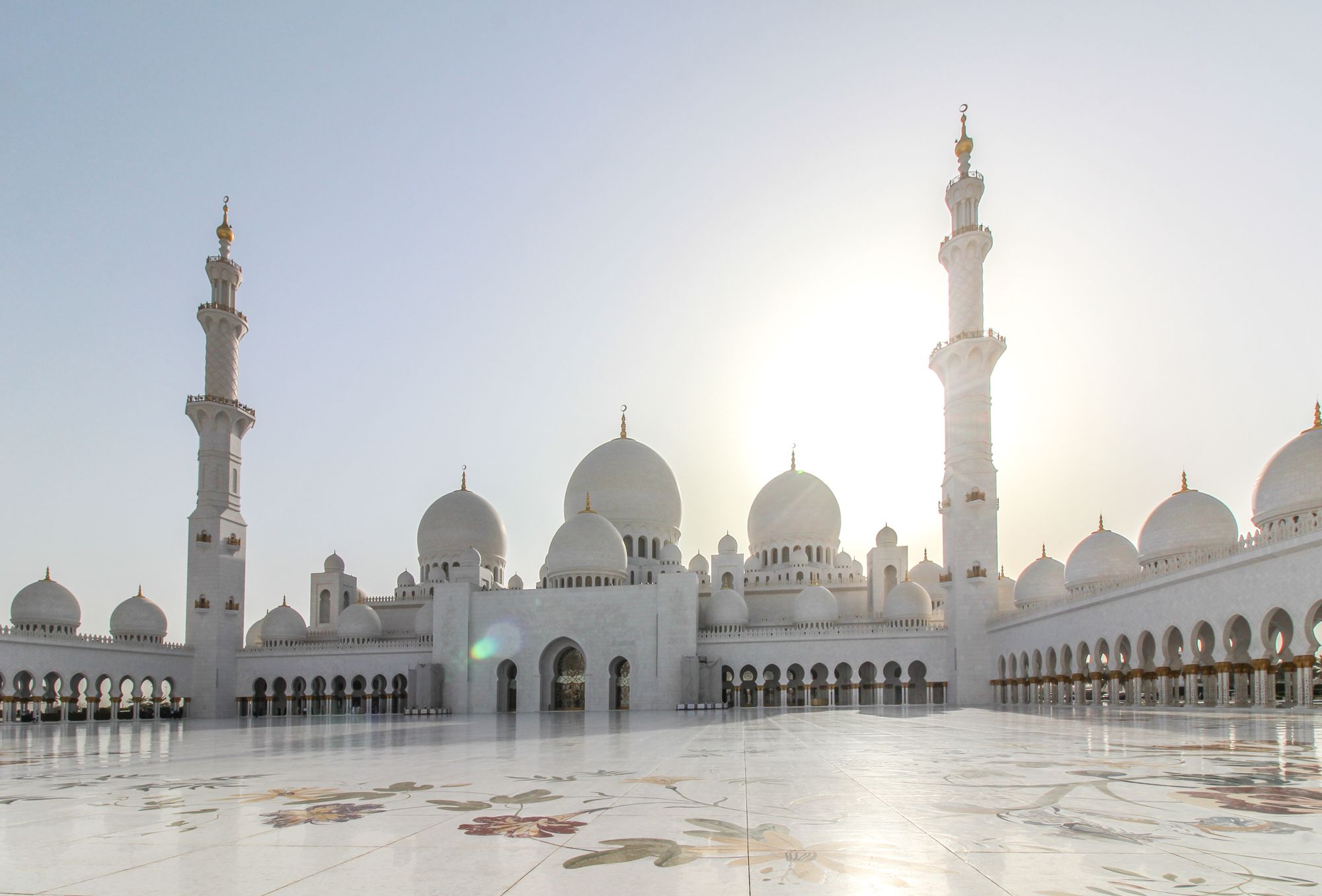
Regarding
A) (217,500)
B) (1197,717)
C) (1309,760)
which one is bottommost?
(1197,717)

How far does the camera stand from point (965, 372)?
30562mm

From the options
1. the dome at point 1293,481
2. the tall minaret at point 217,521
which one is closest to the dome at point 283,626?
the tall minaret at point 217,521

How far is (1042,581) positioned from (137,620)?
31.4 meters

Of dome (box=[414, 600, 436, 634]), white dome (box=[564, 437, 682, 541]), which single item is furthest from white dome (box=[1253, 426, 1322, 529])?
dome (box=[414, 600, 436, 634])

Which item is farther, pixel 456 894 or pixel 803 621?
pixel 803 621

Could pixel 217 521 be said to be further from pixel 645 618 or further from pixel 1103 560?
pixel 1103 560

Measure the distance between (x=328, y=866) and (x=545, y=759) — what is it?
453cm

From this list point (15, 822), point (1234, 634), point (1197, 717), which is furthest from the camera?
point (1234, 634)

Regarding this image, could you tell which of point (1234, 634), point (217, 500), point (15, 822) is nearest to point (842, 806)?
point (15, 822)

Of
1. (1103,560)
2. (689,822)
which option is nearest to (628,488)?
(1103,560)

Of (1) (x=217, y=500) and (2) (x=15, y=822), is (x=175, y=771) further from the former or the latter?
(1) (x=217, y=500)

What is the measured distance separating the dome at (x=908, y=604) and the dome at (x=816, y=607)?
1904 mm

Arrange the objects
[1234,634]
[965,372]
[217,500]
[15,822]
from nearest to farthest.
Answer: [15,822] < [1234,634] < [965,372] < [217,500]

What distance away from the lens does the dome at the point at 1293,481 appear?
20969 millimetres
